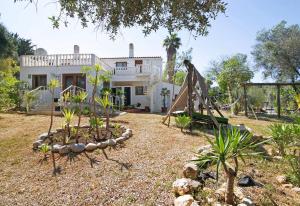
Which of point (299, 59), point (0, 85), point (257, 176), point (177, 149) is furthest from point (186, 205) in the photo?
point (299, 59)

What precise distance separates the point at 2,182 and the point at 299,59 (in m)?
25.5

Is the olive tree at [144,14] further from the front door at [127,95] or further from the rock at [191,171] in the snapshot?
the front door at [127,95]

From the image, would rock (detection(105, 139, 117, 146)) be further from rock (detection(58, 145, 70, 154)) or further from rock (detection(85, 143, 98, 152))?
rock (detection(58, 145, 70, 154))

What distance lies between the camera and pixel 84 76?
71.8 feet

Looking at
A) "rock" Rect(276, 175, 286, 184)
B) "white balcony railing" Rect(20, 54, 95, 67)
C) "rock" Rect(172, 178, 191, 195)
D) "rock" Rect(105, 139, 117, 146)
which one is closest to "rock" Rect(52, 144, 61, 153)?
"rock" Rect(105, 139, 117, 146)

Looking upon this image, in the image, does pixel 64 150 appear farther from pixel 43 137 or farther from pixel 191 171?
pixel 191 171

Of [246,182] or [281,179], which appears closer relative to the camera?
[246,182]

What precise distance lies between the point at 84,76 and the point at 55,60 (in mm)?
2519

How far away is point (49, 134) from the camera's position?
32.3 feet

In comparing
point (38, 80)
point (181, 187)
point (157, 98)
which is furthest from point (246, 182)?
point (157, 98)

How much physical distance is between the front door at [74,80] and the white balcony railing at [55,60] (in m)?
0.93

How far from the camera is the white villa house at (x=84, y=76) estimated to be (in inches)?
844

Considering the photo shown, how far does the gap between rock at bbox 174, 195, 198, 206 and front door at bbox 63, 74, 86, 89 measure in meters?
18.0

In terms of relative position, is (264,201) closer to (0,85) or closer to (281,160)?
(281,160)
